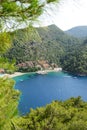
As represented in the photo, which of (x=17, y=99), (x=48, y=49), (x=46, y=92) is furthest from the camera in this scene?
(x=48, y=49)

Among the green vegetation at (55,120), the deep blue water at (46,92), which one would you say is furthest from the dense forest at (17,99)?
the deep blue water at (46,92)

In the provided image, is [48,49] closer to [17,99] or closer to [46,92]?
[46,92]

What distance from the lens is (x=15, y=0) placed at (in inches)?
97.3

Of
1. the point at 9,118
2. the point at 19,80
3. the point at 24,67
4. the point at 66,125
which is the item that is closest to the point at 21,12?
the point at 9,118

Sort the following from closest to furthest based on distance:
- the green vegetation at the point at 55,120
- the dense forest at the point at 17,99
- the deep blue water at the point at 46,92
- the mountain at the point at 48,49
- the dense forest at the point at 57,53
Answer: the dense forest at the point at 17,99, the green vegetation at the point at 55,120, the deep blue water at the point at 46,92, the dense forest at the point at 57,53, the mountain at the point at 48,49

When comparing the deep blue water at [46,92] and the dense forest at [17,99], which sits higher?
the dense forest at [17,99]

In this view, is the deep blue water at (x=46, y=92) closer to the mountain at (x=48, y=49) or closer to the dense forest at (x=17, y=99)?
the mountain at (x=48, y=49)

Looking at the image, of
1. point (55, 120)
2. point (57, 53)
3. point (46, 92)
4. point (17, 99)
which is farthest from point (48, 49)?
point (17, 99)

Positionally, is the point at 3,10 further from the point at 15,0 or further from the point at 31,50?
the point at 31,50

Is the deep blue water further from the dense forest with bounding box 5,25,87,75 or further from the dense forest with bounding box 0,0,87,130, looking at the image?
the dense forest with bounding box 0,0,87,130

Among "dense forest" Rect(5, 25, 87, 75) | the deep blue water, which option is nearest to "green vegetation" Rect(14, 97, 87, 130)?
the deep blue water

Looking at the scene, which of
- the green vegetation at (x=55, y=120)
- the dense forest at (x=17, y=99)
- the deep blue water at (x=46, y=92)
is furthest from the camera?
the deep blue water at (x=46, y=92)

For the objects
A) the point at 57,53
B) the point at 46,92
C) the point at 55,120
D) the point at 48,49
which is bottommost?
the point at 57,53

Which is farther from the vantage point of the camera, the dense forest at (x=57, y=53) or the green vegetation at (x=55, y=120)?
the dense forest at (x=57, y=53)
